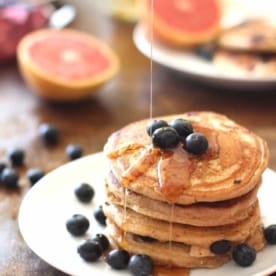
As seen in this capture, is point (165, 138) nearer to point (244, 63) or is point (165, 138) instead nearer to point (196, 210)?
point (196, 210)

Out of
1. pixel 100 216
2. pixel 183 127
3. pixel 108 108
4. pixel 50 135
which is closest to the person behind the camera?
pixel 183 127

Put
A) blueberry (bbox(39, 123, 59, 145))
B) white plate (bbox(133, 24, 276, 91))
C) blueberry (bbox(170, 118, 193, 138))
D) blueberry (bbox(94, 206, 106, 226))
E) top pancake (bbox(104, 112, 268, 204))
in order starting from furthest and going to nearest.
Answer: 1. white plate (bbox(133, 24, 276, 91))
2. blueberry (bbox(39, 123, 59, 145))
3. blueberry (bbox(94, 206, 106, 226))
4. blueberry (bbox(170, 118, 193, 138))
5. top pancake (bbox(104, 112, 268, 204))

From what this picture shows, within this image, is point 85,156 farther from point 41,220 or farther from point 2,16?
point 2,16

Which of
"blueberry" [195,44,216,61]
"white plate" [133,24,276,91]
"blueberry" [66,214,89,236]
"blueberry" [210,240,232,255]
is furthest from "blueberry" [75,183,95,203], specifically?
"blueberry" [195,44,216,61]

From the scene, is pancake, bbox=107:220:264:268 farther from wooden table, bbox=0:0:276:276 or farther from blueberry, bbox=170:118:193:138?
wooden table, bbox=0:0:276:276

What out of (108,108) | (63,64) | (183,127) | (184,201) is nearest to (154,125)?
(183,127)

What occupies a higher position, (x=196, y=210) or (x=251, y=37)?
(x=196, y=210)
